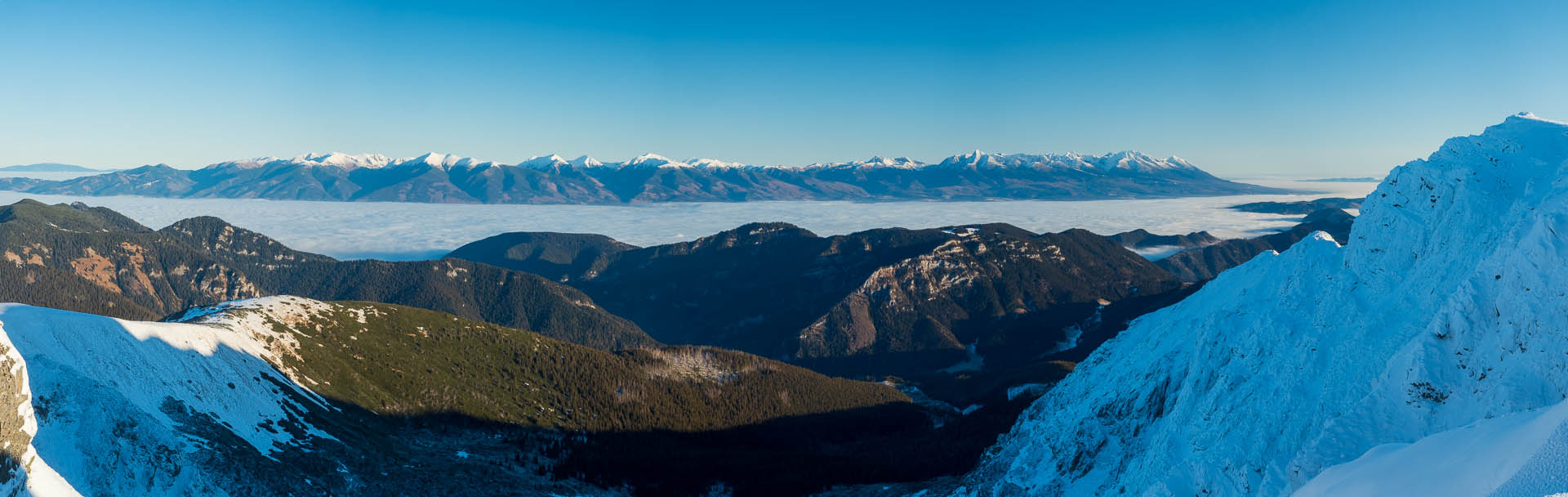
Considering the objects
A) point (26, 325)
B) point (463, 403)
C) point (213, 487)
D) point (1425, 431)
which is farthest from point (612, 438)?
point (1425, 431)

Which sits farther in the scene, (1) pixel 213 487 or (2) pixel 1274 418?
(1) pixel 213 487

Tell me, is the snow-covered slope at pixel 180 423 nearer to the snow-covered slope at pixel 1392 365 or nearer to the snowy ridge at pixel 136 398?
the snowy ridge at pixel 136 398

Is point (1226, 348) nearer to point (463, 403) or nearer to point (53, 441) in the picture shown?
point (53, 441)

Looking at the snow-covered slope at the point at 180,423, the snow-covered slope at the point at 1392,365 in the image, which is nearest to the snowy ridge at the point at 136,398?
the snow-covered slope at the point at 180,423

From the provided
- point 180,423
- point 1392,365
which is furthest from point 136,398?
point 1392,365

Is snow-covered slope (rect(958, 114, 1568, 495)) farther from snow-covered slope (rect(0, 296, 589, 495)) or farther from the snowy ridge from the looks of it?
the snowy ridge
